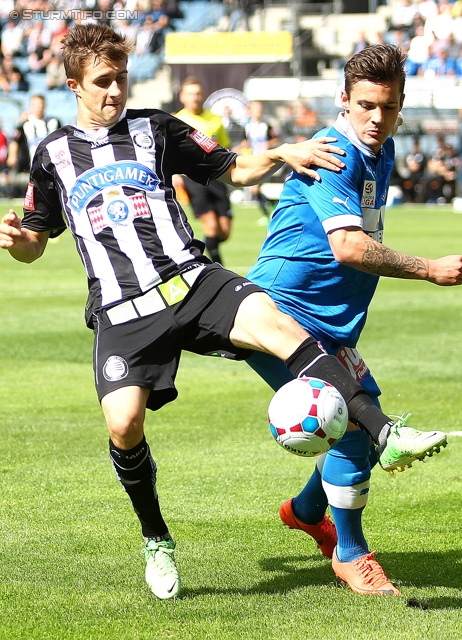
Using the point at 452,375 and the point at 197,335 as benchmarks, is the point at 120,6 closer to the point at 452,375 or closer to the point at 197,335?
the point at 452,375

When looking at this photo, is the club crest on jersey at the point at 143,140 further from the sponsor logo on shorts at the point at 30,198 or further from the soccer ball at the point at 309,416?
the soccer ball at the point at 309,416

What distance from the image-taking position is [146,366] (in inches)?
167

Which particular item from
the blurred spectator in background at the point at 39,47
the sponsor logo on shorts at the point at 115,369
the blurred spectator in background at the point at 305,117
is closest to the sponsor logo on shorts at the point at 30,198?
the sponsor logo on shorts at the point at 115,369

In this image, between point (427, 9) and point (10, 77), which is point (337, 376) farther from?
point (10, 77)

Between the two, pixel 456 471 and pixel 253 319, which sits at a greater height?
pixel 253 319

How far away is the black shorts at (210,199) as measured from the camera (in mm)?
14492

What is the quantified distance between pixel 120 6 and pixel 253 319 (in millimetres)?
36179

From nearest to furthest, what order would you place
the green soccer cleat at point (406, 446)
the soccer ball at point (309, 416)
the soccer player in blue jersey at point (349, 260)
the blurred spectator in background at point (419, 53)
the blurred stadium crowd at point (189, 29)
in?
the green soccer cleat at point (406, 446) → the soccer ball at point (309, 416) → the soccer player in blue jersey at point (349, 260) → the blurred stadium crowd at point (189, 29) → the blurred spectator in background at point (419, 53)

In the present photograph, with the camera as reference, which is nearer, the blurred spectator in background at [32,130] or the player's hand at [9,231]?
the player's hand at [9,231]

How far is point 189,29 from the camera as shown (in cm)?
3975

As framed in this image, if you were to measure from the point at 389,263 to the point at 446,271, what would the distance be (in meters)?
0.23

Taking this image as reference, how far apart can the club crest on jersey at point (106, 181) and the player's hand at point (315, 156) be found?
589mm

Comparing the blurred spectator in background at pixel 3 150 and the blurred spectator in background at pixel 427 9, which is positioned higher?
the blurred spectator in background at pixel 427 9

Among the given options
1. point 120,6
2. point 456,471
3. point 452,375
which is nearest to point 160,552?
point 456,471
